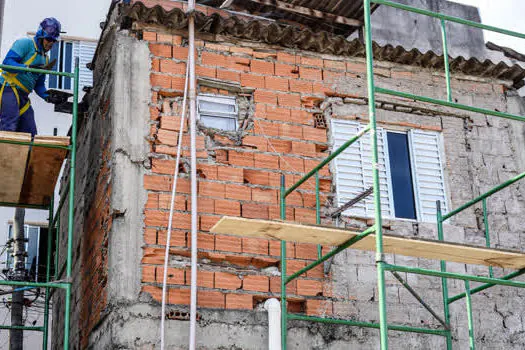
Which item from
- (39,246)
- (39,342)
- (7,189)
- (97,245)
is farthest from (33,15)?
(97,245)

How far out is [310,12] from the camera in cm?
1111

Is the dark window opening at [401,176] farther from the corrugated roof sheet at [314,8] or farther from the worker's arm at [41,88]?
the worker's arm at [41,88]

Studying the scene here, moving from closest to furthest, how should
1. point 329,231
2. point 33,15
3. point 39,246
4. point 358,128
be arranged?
point 329,231 → point 358,128 → point 39,246 → point 33,15

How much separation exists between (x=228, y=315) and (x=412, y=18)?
32.8ft

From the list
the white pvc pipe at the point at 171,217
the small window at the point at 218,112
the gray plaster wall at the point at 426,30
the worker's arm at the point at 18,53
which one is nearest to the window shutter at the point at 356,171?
the small window at the point at 218,112

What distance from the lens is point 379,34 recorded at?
54.2 ft

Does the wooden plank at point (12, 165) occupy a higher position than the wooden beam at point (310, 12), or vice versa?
the wooden beam at point (310, 12)

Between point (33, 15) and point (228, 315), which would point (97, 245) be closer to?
point (228, 315)

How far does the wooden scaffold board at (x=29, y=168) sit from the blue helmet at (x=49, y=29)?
1.43m

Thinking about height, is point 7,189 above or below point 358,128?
below

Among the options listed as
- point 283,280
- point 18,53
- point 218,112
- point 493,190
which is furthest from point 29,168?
point 493,190

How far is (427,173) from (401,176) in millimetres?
301

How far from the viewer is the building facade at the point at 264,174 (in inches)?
343

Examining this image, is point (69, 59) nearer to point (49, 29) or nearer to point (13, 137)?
point (49, 29)
